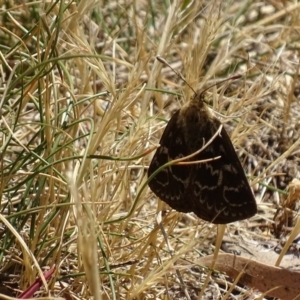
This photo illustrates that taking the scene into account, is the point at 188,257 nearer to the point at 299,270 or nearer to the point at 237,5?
the point at 299,270

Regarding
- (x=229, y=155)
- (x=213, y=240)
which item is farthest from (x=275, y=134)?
(x=229, y=155)

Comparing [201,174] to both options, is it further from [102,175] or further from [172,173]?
[102,175]

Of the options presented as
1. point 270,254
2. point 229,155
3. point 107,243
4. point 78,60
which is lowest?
point 270,254

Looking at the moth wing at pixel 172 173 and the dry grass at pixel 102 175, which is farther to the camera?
the moth wing at pixel 172 173

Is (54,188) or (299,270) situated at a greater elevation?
(54,188)

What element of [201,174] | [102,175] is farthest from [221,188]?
[102,175]

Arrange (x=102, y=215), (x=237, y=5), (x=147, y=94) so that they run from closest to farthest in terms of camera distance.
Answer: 1. (x=147, y=94)
2. (x=102, y=215)
3. (x=237, y=5)
